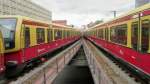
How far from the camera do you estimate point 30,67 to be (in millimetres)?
15133

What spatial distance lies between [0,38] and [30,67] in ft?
16.6

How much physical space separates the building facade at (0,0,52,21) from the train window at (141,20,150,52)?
62.7 meters

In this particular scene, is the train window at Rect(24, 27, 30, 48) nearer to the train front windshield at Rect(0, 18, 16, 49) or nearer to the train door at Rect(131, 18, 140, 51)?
the train front windshield at Rect(0, 18, 16, 49)

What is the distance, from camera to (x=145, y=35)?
31.1 ft

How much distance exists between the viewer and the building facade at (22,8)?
7258 cm

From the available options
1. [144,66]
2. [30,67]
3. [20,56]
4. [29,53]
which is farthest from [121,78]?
[30,67]

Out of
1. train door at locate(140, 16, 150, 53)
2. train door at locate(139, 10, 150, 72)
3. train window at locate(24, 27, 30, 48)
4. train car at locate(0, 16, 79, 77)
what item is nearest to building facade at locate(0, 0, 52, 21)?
train car at locate(0, 16, 79, 77)

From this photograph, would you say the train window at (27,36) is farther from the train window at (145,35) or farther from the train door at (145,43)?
the train window at (145,35)

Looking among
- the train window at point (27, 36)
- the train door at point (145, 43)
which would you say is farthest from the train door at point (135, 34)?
the train window at point (27, 36)

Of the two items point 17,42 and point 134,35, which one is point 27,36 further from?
point 134,35

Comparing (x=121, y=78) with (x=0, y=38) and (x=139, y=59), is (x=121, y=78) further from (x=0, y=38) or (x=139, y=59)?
(x=0, y=38)

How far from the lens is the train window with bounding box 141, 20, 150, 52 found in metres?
9.26

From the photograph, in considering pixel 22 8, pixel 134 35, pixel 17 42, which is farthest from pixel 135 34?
pixel 22 8

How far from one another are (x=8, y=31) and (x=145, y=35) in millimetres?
6006
